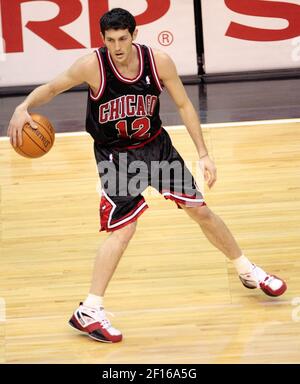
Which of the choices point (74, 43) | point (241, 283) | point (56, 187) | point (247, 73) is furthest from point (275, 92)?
point (241, 283)

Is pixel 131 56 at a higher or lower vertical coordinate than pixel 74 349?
higher

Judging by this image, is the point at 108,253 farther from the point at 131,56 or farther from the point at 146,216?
the point at 146,216

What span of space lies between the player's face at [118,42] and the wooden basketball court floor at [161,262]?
1546mm

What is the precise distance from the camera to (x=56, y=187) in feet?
26.6

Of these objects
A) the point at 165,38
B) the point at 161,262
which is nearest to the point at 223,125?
the point at 165,38

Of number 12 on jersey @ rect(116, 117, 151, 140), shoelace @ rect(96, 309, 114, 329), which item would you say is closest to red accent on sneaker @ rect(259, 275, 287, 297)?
shoelace @ rect(96, 309, 114, 329)

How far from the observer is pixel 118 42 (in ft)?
17.3

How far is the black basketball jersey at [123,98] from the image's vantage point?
17.9 feet

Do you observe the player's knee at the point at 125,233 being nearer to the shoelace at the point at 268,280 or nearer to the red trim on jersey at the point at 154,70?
the red trim on jersey at the point at 154,70

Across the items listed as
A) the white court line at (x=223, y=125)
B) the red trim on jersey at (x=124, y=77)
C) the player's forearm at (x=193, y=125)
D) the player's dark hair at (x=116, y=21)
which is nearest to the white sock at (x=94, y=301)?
the player's forearm at (x=193, y=125)

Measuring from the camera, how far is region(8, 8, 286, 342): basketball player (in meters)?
5.42

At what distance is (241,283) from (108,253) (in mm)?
1134

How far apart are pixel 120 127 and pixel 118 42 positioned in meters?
0.53

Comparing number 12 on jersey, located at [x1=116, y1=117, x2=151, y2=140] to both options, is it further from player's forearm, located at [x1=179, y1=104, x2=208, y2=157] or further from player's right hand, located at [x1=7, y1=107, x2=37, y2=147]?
player's right hand, located at [x1=7, y1=107, x2=37, y2=147]
